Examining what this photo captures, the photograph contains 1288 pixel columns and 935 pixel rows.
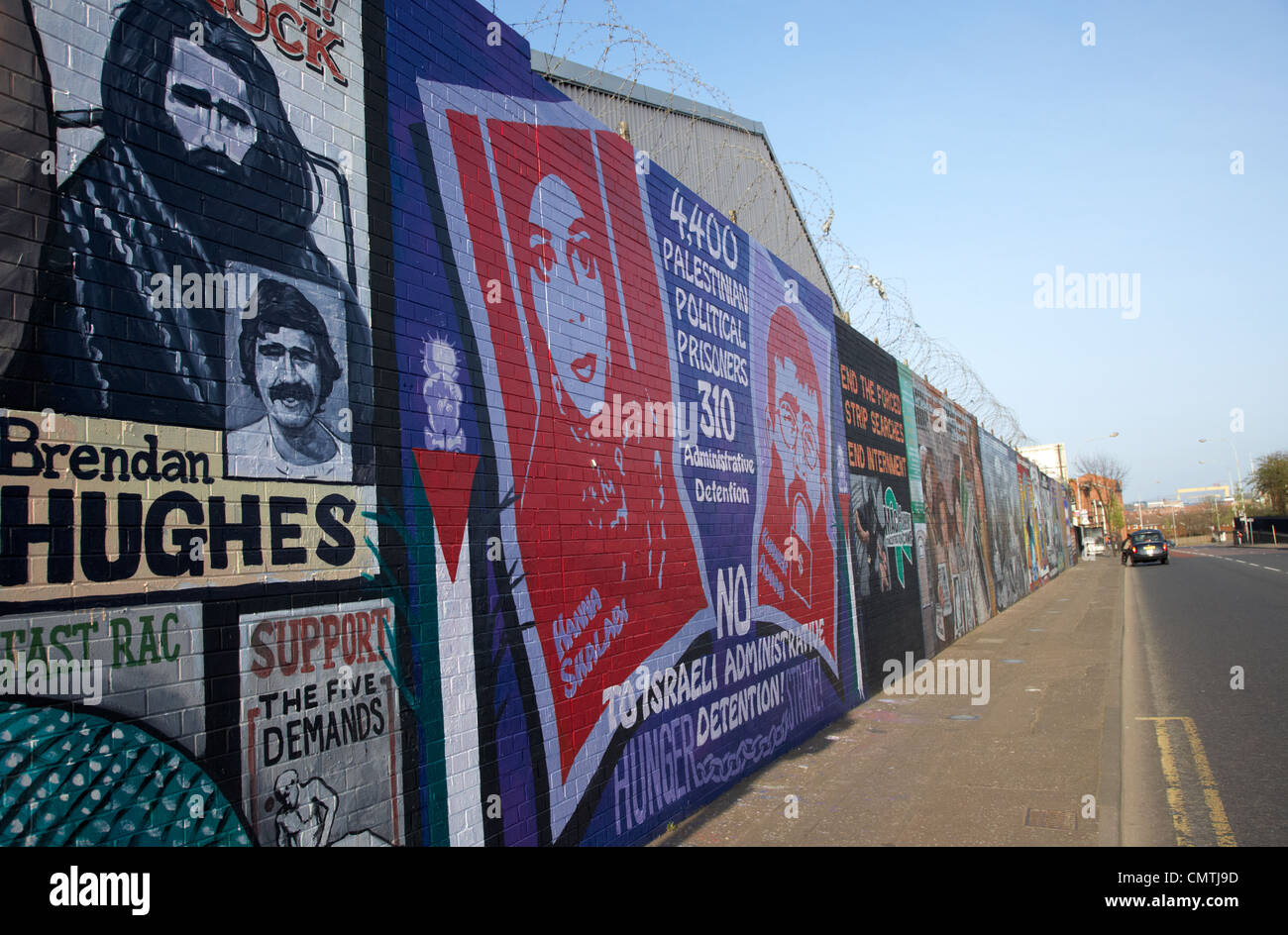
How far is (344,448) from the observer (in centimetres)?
351

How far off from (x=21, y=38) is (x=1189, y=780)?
7.96 meters

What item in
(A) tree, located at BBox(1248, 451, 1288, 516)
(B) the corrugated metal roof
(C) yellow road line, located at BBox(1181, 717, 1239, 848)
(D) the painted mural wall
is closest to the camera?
(D) the painted mural wall

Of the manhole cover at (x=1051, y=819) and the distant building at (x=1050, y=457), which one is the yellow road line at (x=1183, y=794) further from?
the distant building at (x=1050, y=457)

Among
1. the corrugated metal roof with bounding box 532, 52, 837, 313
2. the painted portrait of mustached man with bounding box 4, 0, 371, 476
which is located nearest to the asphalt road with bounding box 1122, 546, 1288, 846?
the painted portrait of mustached man with bounding box 4, 0, 371, 476

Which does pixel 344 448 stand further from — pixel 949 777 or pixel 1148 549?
pixel 1148 549

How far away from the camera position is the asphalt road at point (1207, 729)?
5500mm

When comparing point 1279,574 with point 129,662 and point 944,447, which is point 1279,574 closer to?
point 944,447

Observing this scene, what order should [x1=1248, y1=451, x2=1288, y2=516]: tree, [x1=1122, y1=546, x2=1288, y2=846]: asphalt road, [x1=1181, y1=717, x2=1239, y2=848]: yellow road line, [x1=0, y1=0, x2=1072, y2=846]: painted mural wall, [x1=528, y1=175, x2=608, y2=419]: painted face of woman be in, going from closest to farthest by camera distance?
1. [x1=0, y1=0, x2=1072, y2=846]: painted mural wall
2. [x1=528, y1=175, x2=608, y2=419]: painted face of woman
3. [x1=1181, y1=717, x2=1239, y2=848]: yellow road line
4. [x1=1122, y1=546, x2=1288, y2=846]: asphalt road
5. [x1=1248, y1=451, x2=1288, y2=516]: tree

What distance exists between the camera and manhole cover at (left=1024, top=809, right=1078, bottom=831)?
5531 mm

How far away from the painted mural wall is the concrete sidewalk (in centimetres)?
53

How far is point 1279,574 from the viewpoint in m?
26.8

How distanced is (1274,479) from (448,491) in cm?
9844

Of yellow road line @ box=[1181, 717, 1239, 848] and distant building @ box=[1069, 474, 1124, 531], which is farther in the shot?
distant building @ box=[1069, 474, 1124, 531]

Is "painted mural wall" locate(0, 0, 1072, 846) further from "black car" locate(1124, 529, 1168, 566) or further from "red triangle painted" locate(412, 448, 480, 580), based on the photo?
"black car" locate(1124, 529, 1168, 566)
